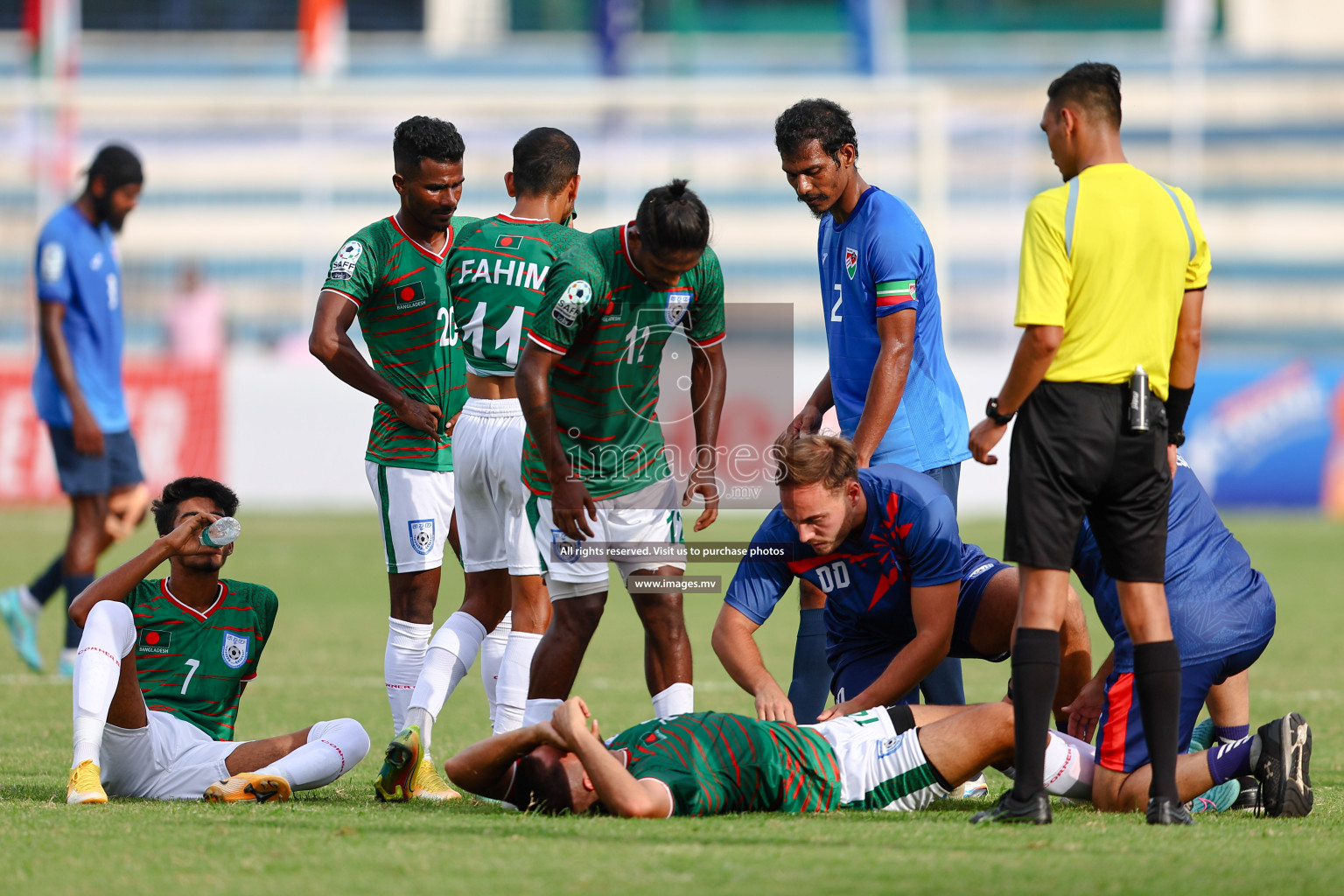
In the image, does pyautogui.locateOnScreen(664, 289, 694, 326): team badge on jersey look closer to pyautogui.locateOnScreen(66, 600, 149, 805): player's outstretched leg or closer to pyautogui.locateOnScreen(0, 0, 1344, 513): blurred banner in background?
pyautogui.locateOnScreen(66, 600, 149, 805): player's outstretched leg

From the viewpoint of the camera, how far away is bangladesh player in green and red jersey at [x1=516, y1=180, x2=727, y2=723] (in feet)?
16.5

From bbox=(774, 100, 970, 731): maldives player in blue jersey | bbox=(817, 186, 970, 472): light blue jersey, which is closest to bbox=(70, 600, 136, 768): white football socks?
bbox=(774, 100, 970, 731): maldives player in blue jersey

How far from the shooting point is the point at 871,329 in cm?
577

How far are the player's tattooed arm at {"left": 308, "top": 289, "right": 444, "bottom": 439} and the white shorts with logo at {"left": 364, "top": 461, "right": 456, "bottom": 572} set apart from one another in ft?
0.88

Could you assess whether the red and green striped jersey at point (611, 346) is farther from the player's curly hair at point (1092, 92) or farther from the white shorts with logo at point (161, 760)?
the white shorts with logo at point (161, 760)

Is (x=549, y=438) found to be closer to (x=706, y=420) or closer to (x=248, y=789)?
(x=706, y=420)

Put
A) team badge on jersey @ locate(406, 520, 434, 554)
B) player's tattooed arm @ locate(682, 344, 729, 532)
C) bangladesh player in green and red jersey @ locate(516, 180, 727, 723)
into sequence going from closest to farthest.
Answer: bangladesh player in green and red jersey @ locate(516, 180, 727, 723)
player's tattooed arm @ locate(682, 344, 729, 532)
team badge on jersey @ locate(406, 520, 434, 554)

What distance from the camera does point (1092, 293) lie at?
4.59 meters

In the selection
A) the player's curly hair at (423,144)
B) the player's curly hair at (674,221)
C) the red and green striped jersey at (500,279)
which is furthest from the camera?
the player's curly hair at (423,144)

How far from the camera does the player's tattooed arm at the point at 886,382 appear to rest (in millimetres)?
5535

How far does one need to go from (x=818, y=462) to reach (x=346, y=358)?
1.82 meters

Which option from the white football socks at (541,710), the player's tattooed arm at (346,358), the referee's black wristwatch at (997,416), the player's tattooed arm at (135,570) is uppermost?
the player's tattooed arm at (346,358)

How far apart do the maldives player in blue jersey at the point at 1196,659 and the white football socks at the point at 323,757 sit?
251cm

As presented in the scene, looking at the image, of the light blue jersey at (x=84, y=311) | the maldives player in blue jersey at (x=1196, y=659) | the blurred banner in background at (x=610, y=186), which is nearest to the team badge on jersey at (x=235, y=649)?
the maldives player in blue jersey at (x=1196, y=659)
